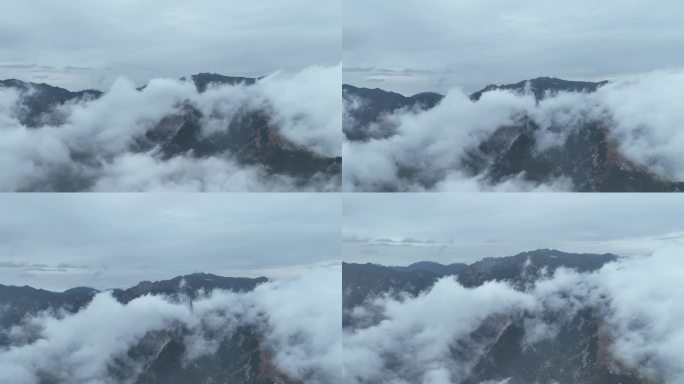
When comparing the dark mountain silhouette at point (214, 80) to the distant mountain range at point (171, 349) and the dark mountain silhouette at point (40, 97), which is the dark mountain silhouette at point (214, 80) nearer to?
the dark mountain silhouette at point (40, 97)

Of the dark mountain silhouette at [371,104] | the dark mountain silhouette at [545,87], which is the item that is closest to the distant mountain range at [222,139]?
the dark mountain silhouette at [371,104]

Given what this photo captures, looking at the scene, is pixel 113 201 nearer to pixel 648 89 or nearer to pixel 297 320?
pixel 297 320

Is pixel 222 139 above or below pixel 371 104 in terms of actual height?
below

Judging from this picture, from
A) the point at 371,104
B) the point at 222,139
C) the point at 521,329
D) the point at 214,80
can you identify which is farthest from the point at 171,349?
the point at 521,329

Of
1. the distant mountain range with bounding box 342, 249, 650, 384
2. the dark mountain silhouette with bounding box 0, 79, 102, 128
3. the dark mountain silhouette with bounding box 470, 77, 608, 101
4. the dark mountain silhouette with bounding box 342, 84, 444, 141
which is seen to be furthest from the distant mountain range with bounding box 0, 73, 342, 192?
the dark mountain silhouette with bounding box 470, 77, 608, 101

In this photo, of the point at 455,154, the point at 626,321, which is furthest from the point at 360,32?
the point at 626,321

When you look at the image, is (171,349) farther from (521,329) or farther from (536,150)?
(536,150)
